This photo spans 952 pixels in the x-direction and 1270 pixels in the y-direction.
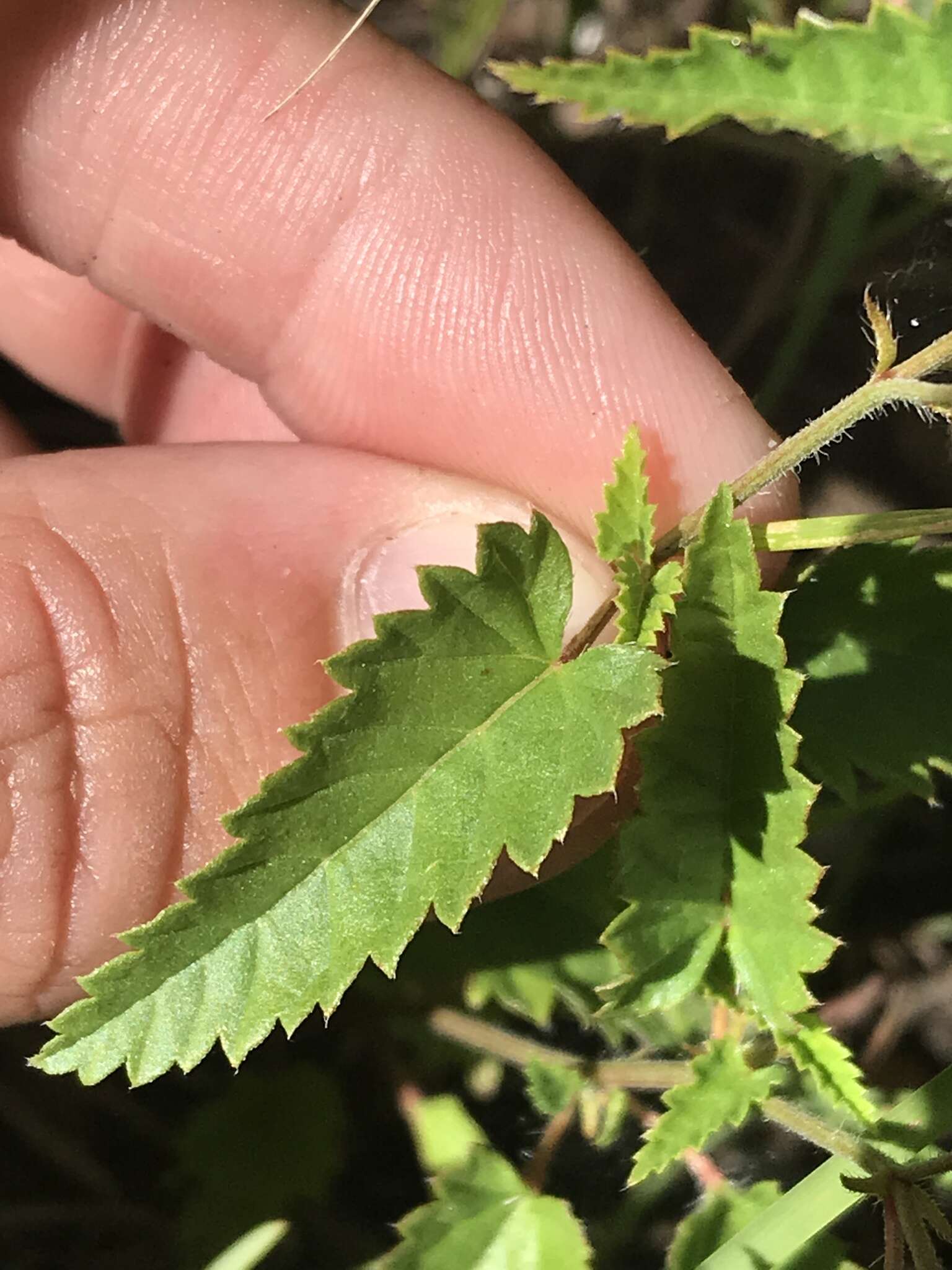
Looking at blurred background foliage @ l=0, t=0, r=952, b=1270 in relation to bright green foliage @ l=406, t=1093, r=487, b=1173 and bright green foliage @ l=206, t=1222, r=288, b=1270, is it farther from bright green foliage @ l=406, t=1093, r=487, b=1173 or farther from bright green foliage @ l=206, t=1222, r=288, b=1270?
bright green foliage @ l=206, t=1222, r=288, b=1270

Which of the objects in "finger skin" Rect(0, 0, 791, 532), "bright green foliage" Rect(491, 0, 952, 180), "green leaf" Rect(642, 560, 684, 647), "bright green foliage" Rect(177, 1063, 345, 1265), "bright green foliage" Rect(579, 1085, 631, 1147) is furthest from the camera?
"bright green foliage" Rect(177, 1063, 345, 1265)

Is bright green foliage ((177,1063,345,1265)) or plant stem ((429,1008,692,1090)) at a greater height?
plant stem ((429,1008,692,1090))

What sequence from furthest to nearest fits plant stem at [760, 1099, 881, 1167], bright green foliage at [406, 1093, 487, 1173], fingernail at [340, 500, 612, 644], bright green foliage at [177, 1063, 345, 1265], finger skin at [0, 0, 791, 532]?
bright green foliage at [177, 1063, 345, 1265]
bright green foliage at [406, 1093, 487, 1173]
finger skin at [0, 0, 791, 532]
fingernail at [340, 500, 612, 644]
plant stem at [760, 1099, 881, 1167]

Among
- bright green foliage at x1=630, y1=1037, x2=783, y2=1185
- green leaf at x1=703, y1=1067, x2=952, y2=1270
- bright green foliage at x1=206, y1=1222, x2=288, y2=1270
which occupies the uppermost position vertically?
bright green foliage at x1=630, y1=1037, x2=783, y2=1185

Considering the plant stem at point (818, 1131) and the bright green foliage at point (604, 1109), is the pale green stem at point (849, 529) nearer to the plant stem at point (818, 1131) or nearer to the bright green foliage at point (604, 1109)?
the plant stem at point (818, 1131)

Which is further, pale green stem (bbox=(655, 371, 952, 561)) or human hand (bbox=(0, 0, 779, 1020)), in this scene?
human hand (bbox=(0, 0, 779, 1020))

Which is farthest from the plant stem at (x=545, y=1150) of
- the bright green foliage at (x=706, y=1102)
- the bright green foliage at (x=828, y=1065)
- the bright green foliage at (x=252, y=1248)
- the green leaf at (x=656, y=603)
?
the green leaf at (x=656, y=603)

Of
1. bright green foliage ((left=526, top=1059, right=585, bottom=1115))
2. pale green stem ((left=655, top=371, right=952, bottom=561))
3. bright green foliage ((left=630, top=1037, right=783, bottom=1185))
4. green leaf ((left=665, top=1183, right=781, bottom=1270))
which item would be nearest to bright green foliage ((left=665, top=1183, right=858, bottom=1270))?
green leaf ((left=665, top=1183, right=781, bottom=1270))
